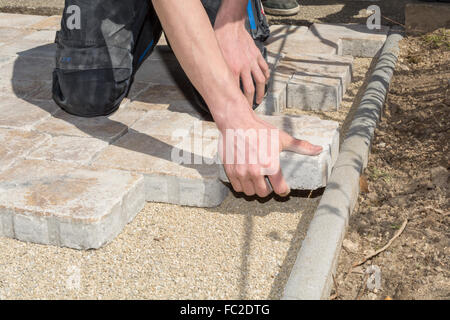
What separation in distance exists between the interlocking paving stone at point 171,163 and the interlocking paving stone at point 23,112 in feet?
1.84

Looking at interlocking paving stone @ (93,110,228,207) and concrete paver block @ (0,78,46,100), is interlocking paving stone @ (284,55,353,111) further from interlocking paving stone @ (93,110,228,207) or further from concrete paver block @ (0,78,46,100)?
concrete paver block @ (0,78,46,100)

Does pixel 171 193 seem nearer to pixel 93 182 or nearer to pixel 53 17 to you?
pixel 93 182

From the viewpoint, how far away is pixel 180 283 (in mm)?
2510

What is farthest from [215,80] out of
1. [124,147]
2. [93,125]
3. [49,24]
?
[49,24]

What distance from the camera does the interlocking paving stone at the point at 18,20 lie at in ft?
17.7

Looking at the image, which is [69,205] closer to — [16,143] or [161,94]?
[16,143]

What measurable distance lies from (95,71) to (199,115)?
650 mm

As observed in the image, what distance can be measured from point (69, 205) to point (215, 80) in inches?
31.7

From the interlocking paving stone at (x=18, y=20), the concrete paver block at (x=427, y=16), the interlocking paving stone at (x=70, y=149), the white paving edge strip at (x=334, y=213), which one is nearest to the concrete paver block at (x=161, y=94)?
the interlocking paving stone at (x=70, y=149)

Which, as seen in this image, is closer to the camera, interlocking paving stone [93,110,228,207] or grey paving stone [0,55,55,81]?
interlocking paving stone [93,110,228,207]

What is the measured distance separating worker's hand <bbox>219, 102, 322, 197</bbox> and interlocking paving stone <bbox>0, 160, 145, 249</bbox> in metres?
0.51

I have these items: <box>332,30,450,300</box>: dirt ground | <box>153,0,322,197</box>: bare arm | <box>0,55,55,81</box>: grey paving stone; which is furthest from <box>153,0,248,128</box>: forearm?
<box>0,55,55,81</box>: grey paving stone

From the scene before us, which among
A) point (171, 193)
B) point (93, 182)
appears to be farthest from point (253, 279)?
point (93, 182)

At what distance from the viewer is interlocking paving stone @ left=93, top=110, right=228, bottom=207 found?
2.98 m
